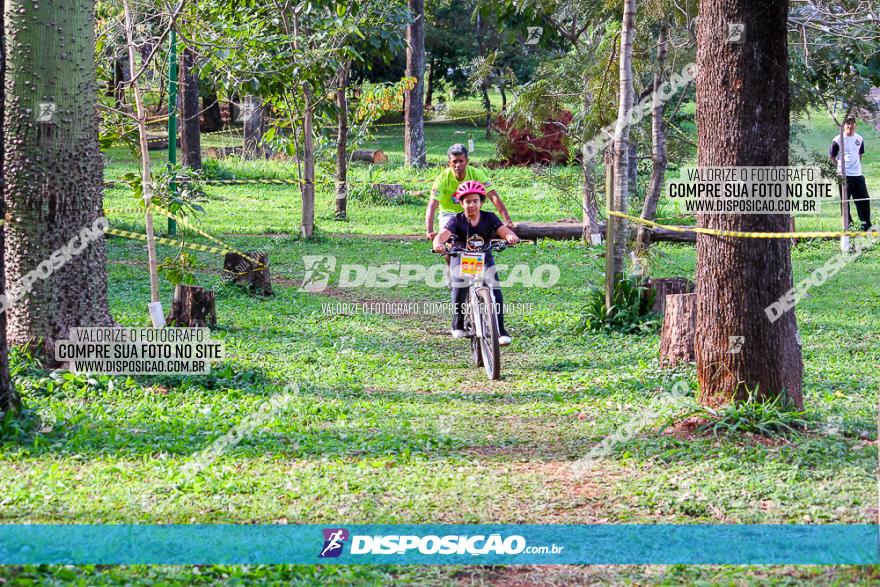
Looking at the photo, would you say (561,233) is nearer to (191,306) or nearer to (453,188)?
(453,188)

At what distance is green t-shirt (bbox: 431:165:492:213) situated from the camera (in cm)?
997

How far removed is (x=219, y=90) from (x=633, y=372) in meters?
8.21

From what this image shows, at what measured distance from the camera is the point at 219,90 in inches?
587

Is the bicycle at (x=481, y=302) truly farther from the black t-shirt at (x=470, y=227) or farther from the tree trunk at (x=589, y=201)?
the tree trunk at (x=589, y=201)

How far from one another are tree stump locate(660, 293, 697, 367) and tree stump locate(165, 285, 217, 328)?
4147mm

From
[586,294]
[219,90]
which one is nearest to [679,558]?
[586,294]

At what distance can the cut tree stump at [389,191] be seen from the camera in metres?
22.3

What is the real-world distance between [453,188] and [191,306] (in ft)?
8.64

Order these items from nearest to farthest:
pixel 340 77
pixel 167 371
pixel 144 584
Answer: pixel 144 584 → pixel 167 371 → pixel 340 77

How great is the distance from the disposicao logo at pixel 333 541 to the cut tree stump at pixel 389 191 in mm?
17499

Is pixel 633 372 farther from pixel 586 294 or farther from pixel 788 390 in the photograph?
pixel 586 294

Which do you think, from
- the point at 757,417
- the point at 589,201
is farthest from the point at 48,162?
the point at 589,201

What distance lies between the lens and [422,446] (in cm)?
673

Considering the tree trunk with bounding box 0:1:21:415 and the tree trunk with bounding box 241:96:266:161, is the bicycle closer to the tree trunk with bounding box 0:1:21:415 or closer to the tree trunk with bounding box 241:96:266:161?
the tree trunk with bounding box 0:1:21:415
